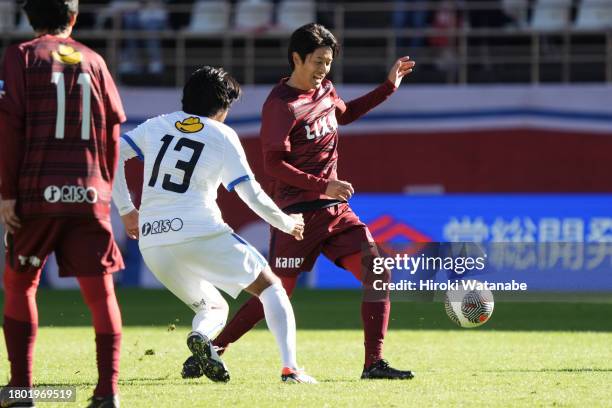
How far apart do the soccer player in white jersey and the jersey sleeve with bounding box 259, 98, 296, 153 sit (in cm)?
51

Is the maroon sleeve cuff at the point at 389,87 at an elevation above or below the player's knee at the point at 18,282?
above

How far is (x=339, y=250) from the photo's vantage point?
794cm

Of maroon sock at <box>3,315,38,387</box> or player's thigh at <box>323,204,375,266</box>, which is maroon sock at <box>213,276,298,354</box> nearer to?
player's thigh at <box>323,204,375,266</box>

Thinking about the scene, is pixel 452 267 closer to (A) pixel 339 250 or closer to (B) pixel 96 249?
(A) pixel 339 250

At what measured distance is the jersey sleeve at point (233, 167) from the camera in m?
6.83

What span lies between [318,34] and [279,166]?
0.90 m

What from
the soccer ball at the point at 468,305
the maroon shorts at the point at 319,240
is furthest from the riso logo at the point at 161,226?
the soccer ball at the point at 468,305

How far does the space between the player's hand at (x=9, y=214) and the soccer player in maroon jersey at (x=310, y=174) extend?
2.22m

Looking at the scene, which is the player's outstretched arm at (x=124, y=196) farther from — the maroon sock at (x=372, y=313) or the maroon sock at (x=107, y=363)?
the maroon sock at (x=372, y=313)

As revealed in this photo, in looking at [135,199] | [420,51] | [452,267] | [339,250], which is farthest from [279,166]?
[420,51]

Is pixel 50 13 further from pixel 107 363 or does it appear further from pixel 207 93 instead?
pixel 107 363

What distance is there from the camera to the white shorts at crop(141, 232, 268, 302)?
6.92m

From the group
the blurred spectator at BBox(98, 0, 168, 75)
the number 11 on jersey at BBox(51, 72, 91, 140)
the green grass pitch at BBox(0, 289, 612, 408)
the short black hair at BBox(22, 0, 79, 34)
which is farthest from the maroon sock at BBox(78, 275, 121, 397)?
the blurred spectator at BBox(98, 0, 168, 75)

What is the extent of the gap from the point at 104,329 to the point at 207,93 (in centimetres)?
174
